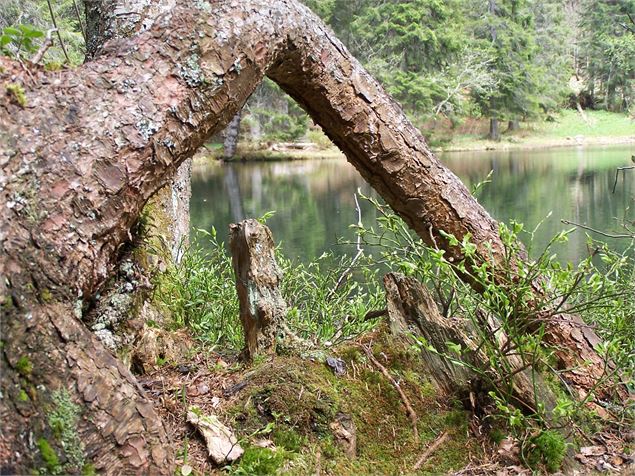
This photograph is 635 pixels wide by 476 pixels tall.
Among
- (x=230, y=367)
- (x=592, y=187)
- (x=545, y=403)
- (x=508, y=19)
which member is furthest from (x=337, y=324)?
(x=508, y=19)

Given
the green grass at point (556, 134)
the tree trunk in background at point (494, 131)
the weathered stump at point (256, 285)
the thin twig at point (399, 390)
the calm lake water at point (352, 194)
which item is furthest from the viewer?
the tree trunk in background at point (494, 131)

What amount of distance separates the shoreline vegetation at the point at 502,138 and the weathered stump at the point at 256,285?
23515 mm

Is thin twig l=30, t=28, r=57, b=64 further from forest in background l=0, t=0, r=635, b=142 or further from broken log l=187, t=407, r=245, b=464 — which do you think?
forest in background l=0, t=0, r=635, b=142

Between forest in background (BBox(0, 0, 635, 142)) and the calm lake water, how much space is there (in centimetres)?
318

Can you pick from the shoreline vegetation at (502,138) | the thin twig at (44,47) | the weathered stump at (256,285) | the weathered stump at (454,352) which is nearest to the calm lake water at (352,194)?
the shoreline vegetation at (502,138)

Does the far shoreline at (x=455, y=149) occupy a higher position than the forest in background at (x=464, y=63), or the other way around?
the forest in background at (x=464, y=63)

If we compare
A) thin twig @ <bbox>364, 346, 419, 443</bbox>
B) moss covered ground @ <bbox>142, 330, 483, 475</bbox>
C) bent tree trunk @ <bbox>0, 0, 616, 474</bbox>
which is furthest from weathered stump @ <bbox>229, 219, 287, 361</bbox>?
bent tree trunk @ <bbox>0, 0, 616, 474</bbox>

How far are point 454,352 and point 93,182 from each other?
4.83 feet

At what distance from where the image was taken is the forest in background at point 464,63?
26.8m

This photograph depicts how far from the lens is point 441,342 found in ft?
8.03

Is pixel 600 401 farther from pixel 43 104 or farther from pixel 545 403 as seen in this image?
pixel 43 104

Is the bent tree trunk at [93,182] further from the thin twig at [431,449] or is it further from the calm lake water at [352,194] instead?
the calm lake water at [352,194]

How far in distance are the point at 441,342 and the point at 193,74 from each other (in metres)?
1.35

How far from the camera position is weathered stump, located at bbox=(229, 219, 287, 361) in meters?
2.53
